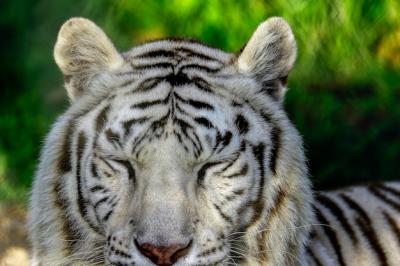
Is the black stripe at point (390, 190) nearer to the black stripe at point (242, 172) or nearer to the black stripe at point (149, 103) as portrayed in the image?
the black stripe at point (242, 172)

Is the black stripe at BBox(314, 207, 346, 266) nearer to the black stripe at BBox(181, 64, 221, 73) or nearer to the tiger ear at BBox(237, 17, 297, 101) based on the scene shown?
the tiger ear at BBox(237, 17, 297, 101)

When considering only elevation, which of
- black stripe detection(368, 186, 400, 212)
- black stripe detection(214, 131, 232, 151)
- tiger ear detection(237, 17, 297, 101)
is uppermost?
tiger ear detection(237, 17, 297, 101)

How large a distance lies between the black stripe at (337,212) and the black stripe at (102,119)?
112 cm

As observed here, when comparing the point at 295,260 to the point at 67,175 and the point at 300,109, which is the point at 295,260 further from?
the point at 300,109

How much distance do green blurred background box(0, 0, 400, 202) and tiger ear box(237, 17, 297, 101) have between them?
1.43 m

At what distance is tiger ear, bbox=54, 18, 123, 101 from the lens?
2676mm

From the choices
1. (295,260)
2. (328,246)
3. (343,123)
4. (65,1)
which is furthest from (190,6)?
(295,260)

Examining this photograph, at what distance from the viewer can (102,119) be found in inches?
102

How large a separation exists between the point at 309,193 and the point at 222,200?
15.6 inches

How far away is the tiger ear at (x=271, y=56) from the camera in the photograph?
270 cm

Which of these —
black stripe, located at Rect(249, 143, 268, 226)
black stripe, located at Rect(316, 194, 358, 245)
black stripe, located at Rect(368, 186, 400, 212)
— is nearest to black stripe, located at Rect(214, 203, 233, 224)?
black stripe, located at Rect(249, 143, 268, 226)

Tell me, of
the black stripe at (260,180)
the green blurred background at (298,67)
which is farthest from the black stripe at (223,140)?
the green blurred background at (298,67)

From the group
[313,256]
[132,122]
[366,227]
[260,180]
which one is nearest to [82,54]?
[132,122]

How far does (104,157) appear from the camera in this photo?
2.51m
